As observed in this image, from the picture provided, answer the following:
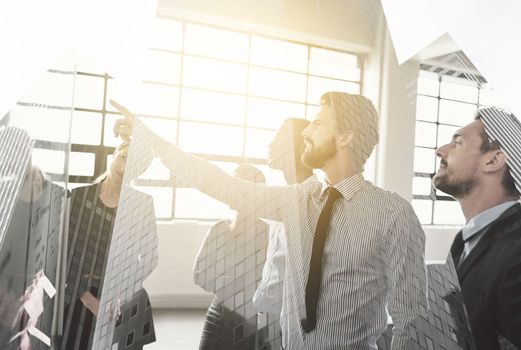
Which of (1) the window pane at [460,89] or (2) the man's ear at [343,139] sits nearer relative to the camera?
(2) the man's ear at [343,139]

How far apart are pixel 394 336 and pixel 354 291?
0.08 m

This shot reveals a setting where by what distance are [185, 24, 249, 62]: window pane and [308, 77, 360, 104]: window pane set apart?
74 mm

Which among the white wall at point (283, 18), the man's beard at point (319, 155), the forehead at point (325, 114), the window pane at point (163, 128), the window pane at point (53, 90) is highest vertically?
the white wall at point (283, 18)

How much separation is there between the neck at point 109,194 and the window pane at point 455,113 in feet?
1.26

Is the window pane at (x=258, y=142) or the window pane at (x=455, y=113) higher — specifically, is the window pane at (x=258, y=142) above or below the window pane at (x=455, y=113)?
below

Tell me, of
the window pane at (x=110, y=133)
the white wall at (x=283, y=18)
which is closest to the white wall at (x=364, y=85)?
the white wall at (x=283, y=18)

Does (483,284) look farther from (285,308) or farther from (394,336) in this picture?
(285,308)

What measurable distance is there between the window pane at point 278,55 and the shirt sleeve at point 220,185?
12 cm

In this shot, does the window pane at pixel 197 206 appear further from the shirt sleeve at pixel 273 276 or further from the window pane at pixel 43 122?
the window pane at pixel 43 122

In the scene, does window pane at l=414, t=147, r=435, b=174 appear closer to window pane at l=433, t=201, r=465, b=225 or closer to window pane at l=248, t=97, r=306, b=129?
window pane at l=433, t=201, r=465, b=225

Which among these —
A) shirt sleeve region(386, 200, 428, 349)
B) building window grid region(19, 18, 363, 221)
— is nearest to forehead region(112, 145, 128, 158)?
building window grid region(19, 18, 363, 221)

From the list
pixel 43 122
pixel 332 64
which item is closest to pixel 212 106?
pixel 332 64

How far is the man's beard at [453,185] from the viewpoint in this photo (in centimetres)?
47

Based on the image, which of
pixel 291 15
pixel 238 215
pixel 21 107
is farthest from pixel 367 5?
pixel 21 107
